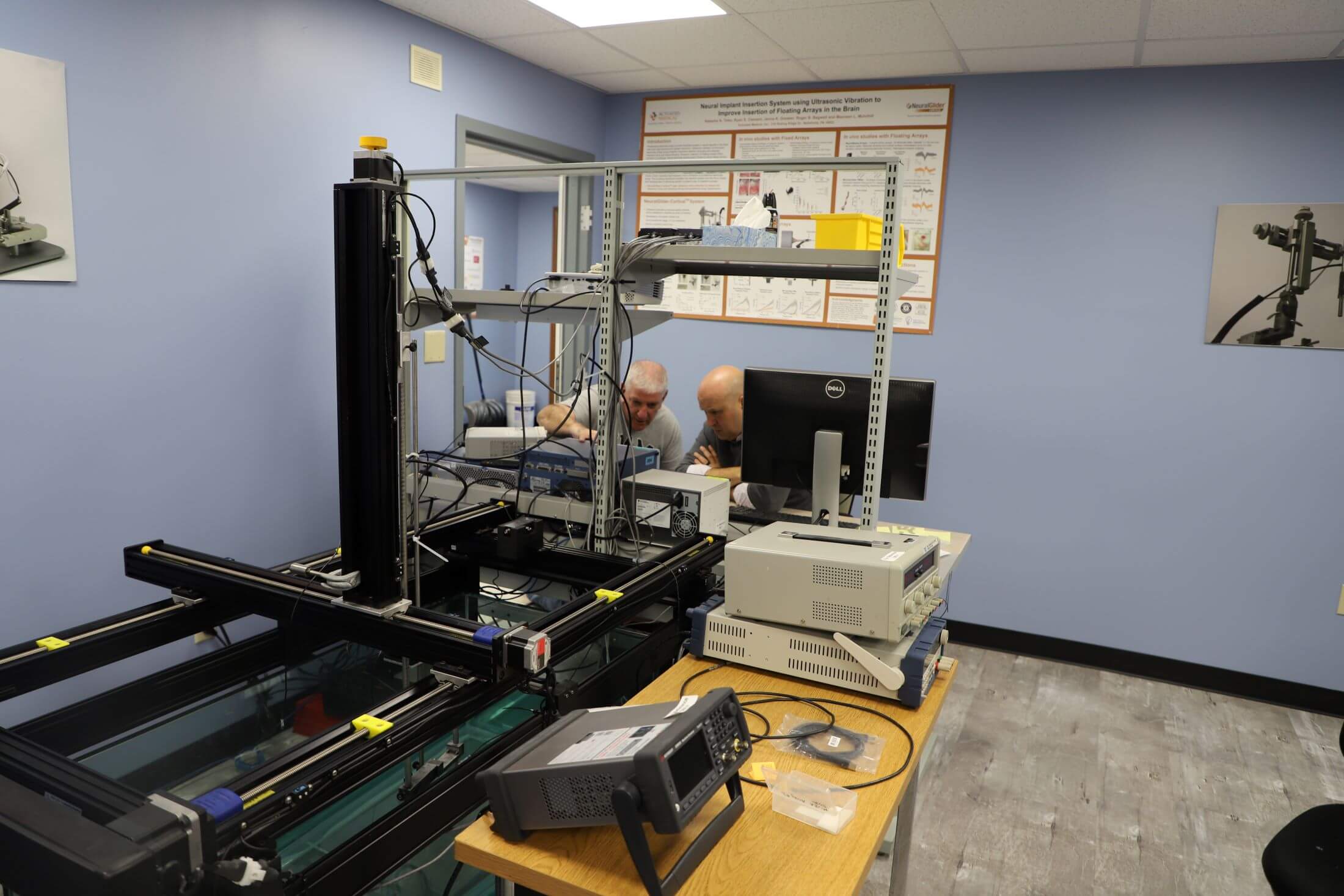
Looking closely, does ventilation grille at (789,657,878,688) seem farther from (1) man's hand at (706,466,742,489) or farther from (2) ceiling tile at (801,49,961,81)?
(2) ceiling tile at (801,49,961,81)

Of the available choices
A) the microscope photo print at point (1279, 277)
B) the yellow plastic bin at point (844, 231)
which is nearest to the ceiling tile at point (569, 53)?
the yellow plastic bin at point (844, 231)

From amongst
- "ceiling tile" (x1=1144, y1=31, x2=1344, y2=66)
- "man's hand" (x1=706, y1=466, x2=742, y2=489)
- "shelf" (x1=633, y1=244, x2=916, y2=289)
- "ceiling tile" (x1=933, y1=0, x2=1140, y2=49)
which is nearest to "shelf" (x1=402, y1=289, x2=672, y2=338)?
"shelf" (x1=633, y1=244, x2=916, y2=289)

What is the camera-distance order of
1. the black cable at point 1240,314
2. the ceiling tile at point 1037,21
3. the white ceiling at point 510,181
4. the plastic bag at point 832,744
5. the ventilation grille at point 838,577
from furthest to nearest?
the white ceiling at point 510,181 < the black cable at point 1240,314 < the ceiling tile at point 1037,21 < the ventilation grille at point 838,577 < the plastic bag at point 832,744

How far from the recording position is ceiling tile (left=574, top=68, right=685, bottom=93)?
403cm

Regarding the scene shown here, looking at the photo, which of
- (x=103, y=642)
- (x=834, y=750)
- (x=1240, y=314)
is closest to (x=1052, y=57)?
(x=1240, y=314)

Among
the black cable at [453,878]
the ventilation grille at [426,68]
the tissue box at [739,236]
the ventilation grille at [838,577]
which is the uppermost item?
the ventilation grille at [426,68]

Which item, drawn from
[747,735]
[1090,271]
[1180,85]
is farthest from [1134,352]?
[747,735]

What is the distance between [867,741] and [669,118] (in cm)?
363

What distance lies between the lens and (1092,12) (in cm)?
285

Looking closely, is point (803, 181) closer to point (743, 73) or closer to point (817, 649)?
point (743, 73)

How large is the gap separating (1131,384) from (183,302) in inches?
141

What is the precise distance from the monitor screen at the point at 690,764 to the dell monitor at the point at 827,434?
108cm

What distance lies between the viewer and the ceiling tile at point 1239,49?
299 centimetres

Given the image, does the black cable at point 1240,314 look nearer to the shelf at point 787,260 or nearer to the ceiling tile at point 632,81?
the shelf at point 787,260
